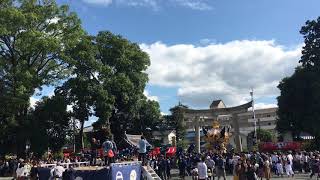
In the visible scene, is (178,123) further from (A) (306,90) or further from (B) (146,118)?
(A) (306,90)

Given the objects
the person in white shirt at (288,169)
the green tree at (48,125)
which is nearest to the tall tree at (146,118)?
the green tree at (48,125)

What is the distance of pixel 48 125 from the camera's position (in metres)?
51.5

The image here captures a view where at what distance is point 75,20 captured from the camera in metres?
52.3

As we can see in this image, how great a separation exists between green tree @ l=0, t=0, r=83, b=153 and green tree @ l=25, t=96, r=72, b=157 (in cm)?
111

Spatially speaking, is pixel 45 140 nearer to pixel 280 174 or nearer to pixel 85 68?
pixel 85 68

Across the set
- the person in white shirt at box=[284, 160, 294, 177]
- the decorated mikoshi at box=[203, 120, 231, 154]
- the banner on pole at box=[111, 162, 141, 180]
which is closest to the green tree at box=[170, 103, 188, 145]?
the decorated mikoshi at box=[203, 120, 231, 154]

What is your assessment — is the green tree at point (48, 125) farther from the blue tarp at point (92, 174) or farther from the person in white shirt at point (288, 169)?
the blue tarp at point (92, 174)

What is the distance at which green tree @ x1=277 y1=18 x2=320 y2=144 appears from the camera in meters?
54.9

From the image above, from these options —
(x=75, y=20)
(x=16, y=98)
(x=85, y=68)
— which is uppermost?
(x=75, y=20)

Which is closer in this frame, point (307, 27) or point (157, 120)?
point (307, 27)

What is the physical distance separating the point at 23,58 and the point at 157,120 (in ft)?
63.1

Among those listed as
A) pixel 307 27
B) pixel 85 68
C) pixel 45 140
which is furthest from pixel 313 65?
pixel 45 140

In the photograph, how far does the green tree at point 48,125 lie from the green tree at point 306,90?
2600cm

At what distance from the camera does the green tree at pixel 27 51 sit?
4691cm
